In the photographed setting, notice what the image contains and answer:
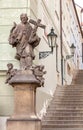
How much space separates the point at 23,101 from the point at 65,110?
5.43 metres

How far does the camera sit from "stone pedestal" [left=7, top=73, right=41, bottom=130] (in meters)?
11.8

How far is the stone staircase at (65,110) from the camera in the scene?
15797 mm

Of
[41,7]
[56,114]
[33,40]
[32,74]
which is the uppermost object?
[41,7]

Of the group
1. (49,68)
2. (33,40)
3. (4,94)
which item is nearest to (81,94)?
(49,68)

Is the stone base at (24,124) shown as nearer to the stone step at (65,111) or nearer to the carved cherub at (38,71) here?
the carved cherub at (38,71)

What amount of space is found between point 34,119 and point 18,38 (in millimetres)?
2086

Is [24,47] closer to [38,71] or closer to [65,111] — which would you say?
[38,71]

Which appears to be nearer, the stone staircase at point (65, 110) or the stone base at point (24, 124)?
the stone base at point (24, 124)

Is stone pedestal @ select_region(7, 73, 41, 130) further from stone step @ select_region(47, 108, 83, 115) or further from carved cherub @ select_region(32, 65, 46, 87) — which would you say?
stone step @ select_region(47, 108, 83, 115)

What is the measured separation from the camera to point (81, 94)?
63.0 feet

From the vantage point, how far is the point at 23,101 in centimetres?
1195

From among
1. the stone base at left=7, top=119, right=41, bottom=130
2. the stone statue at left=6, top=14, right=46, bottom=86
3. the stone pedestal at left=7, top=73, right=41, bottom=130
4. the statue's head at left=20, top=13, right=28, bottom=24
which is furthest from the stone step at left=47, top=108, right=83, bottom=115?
the statue's head at left=20, top=13, right=28, bottom=24

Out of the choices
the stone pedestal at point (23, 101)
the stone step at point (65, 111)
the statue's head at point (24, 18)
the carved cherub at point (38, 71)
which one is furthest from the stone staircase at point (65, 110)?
the statue's head at point (24, 18)

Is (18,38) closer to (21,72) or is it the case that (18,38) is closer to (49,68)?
(21,72)
